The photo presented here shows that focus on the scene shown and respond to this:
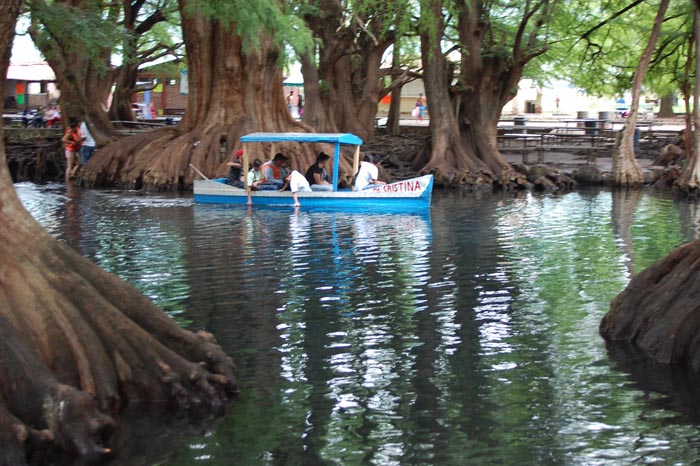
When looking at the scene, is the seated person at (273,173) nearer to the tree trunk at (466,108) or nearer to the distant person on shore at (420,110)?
the tree trunk at (466,108)

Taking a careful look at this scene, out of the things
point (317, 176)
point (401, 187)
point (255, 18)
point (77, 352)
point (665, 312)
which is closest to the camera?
point (77, 352)

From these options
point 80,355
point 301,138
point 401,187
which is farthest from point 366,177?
point 80,355

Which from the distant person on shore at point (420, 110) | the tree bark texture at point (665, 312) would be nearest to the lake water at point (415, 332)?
the tree bark texture at point (665, 312)

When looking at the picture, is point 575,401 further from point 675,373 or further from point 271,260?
point 271,260

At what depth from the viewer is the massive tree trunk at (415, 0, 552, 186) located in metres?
34.3

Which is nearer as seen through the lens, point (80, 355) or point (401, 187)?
point (80, 355)

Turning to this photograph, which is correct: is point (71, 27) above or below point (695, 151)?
above

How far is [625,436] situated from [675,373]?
214 centimetres

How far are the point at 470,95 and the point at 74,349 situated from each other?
28.5 metres

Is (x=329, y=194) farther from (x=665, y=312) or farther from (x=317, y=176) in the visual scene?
(x=665, y=312)

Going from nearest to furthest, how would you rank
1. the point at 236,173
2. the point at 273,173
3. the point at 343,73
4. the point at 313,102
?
the point at 273,173 → the point at 236,173 → the point at 313,102 → the point at 343,73

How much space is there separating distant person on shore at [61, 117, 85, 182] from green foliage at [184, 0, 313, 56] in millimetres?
9441

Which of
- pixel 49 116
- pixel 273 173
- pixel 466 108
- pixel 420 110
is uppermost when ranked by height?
pixel 420 110

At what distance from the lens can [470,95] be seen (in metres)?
36.2
